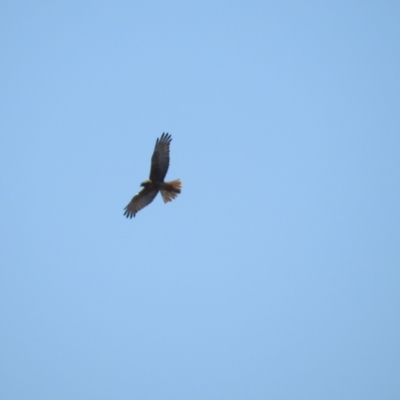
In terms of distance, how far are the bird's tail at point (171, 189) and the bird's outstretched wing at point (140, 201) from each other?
399 millimetres

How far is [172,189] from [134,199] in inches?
58.9

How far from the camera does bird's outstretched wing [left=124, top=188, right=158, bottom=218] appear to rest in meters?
29.3

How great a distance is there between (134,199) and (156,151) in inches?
75.1

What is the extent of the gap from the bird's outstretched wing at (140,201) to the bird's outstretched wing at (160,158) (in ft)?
2.11

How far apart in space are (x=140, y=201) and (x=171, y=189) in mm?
1340

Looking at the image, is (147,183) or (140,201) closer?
(147,183)

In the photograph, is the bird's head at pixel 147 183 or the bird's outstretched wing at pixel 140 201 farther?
the bird's outstretched wing at pixel 140 201

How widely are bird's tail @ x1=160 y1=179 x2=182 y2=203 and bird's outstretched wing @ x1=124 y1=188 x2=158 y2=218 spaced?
0.40 metres

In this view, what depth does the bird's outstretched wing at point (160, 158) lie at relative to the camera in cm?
2856

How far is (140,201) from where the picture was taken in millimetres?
29625

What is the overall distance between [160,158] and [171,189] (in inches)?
38.4

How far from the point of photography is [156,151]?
28.5 m

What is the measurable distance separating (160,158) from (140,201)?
1.75 meters

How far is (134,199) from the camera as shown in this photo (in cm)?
2962
